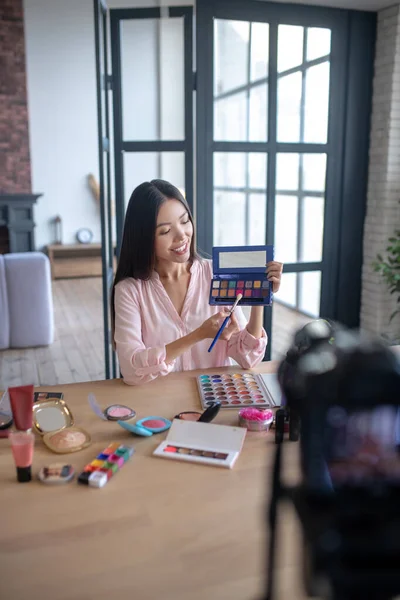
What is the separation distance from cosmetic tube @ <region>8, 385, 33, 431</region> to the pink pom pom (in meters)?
0.47

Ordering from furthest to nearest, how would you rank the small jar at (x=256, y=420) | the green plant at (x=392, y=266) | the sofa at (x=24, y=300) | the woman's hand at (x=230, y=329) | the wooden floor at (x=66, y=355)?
the sofa at (x=24, y=300)
the wooden floor at (x=66, y=355)
the green plant at (x=392, y=266)
the woman's hand at (x=230, y=329)
the small jar at (x=256, y=420)

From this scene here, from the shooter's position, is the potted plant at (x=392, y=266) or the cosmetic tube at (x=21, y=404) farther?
the potted plant at (x=392, y=266)

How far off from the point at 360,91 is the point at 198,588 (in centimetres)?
316

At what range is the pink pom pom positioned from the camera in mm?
1238

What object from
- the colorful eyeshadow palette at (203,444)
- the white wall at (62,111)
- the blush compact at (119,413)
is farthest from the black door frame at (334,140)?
the white wall at (62,111)

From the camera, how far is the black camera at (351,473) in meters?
0.48

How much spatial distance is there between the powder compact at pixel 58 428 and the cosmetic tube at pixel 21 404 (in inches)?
6.5

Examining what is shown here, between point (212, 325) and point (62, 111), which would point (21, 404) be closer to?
point (212, 325)

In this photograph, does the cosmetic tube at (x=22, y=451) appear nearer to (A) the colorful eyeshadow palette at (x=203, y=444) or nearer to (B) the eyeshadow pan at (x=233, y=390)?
(A) the colorful eyeshadow palette at (x=203, y=444)

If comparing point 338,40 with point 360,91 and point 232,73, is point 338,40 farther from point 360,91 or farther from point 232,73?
point 232,73

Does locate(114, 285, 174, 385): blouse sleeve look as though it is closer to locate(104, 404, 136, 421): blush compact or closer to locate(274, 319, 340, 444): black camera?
locate(104, 404, 136, 421): blush compact

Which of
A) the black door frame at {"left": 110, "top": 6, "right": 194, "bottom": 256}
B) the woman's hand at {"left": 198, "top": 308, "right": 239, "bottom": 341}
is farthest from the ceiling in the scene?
the woman's hand at {"left": 198, "top": 308, "right": 239, "bottom": 341}

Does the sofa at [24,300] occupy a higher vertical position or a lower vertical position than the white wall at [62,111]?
lower

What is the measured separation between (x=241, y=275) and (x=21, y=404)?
0.77m
